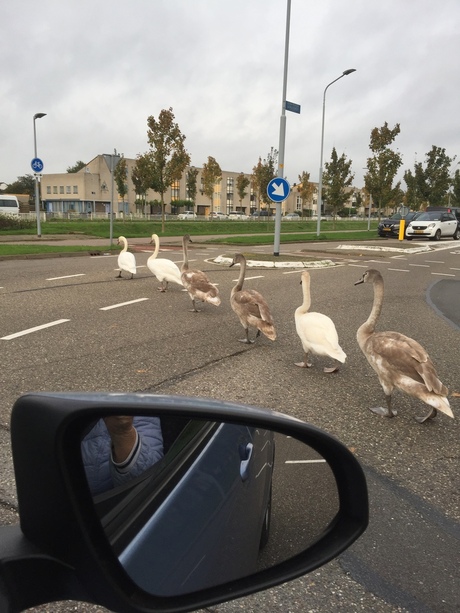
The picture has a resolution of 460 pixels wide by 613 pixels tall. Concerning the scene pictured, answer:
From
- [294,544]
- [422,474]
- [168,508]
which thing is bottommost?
[422,474]

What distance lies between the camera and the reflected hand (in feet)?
A: 3.36

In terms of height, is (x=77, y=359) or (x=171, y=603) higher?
(x=171, y=603)

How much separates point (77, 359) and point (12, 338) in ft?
4.43

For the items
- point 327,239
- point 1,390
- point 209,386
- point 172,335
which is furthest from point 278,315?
point 327,239

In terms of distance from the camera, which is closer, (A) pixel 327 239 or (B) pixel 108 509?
(B) pixel 108 509

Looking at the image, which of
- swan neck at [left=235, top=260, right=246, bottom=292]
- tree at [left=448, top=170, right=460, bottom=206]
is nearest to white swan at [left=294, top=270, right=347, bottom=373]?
swan neck at [left=235, top=260, right=246, bottom=292]

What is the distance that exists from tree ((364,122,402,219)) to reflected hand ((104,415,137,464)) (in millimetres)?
39452

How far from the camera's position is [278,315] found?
8.05 m

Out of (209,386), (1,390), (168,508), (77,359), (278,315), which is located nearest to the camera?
(168,508)

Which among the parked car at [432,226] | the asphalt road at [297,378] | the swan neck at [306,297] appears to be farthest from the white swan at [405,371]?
the parked car at [432,226]

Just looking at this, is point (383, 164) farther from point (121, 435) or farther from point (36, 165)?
point (121, 435)

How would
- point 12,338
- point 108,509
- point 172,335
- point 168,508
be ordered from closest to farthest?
point 108,509, point 168,508, point 12,338, point 172,335

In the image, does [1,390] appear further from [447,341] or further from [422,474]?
[447,341]

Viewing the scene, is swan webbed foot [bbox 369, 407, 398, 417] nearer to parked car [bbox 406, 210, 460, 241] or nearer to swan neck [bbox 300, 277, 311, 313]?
swan neck [bbox 300, 277, 311, 313]
